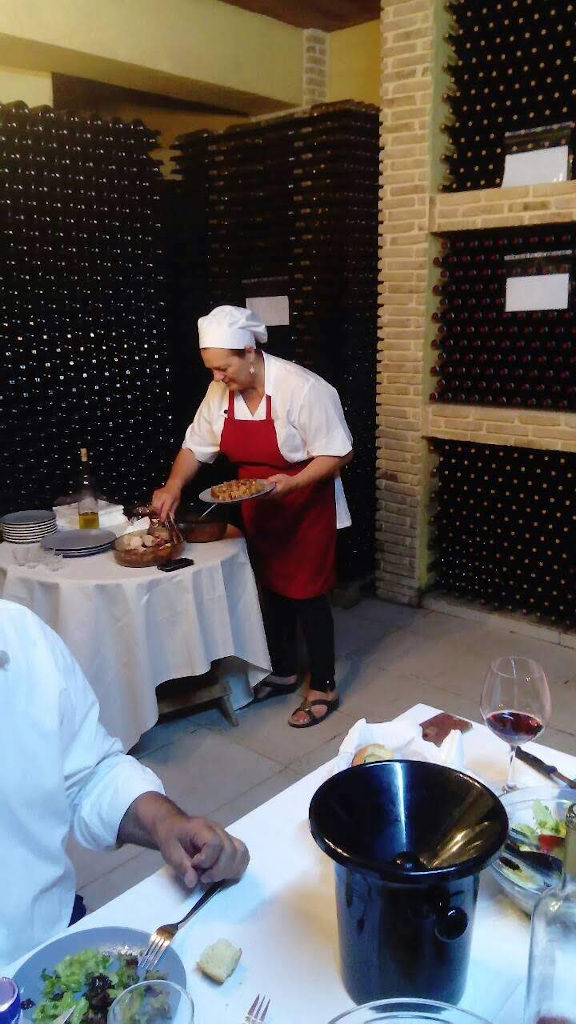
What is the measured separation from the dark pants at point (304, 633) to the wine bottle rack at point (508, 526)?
4.49ft

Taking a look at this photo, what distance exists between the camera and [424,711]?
1.82 m

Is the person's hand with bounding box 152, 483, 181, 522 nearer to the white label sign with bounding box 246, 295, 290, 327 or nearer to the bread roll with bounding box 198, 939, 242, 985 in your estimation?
the white label sign with bounding box 246, 295, 290, 327

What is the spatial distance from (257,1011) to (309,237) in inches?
175

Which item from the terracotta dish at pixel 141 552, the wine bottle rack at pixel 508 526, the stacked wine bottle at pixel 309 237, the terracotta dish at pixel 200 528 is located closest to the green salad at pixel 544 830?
the terracotta dish at pixel 141 552

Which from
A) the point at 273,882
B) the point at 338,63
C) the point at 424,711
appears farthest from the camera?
the point at 338,63

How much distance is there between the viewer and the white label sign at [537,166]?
4.21m

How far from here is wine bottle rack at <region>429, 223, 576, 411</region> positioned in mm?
4246

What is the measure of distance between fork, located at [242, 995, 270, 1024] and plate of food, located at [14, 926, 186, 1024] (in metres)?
0.10

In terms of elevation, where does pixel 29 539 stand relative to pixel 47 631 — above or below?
below

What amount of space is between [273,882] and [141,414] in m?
3.81

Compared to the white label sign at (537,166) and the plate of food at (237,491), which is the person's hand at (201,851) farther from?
the white label sign at (537,166)

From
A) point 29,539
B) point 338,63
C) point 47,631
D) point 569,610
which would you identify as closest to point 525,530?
point 569,610

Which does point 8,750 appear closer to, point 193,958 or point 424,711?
point 193,958

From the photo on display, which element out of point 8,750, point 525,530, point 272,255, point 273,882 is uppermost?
point 272,255
